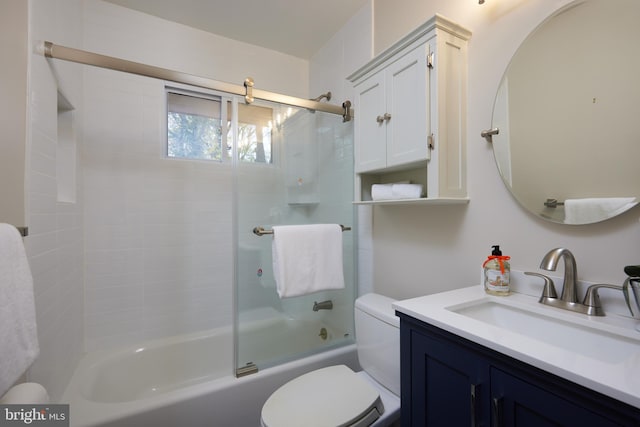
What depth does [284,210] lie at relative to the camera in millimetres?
1642

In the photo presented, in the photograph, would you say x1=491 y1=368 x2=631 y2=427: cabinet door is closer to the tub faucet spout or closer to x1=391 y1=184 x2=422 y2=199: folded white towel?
x1=391 y1=184 x2=422 y2=199: folded white towel

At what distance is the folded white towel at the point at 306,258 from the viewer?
1506 millimetres

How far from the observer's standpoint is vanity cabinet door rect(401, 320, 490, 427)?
0.71 metres

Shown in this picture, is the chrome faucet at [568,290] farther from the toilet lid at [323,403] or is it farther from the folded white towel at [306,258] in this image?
the folded white towel at [306,258]

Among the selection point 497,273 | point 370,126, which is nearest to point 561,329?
point 497,273

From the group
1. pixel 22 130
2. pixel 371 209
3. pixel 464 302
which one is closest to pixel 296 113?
pixel 371 209

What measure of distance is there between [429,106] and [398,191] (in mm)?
404

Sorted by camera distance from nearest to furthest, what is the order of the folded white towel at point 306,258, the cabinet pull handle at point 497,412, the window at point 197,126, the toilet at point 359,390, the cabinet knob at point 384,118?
the cabinet pull handle at point 497,412, the toilet at point 359,390, the cabinet knob at point 384,118, the folded white towel at point 306,258, the window at point 197,126

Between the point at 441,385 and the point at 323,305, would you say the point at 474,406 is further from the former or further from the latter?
the point at 323,305

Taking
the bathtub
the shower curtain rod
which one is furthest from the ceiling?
the bathtub

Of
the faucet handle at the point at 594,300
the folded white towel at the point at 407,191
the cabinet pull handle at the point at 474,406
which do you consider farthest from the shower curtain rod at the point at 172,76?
the cabinet pull handle at the point at 474,406

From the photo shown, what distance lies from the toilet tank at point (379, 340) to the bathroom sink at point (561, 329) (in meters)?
0.39

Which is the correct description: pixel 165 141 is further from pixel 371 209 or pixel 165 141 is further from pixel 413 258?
pixel 413 258

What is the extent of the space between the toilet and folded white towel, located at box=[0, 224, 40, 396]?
76 centimetres
